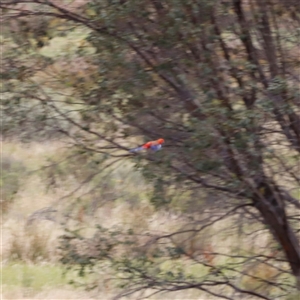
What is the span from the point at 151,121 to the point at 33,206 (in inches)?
247

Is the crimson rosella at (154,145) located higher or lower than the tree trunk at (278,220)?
higher

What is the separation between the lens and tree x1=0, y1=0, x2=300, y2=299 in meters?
5.19

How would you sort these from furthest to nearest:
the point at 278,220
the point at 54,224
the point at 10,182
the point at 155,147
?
the point at 10,182 → the point at 54,224 → the point at 278,220 → the point at 155,147

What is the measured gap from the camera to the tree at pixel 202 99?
5.19 meters

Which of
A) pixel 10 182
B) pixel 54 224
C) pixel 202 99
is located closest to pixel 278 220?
pixel 202 99

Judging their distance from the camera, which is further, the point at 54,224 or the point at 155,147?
the point at 54,224

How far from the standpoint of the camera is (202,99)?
548cm

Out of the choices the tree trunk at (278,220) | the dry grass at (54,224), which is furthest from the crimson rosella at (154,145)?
the tree trunk at (278,220)

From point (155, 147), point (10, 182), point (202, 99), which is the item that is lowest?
point (10, 182)

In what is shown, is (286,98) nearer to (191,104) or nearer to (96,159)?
(191,104)

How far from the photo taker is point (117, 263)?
572 centimetres

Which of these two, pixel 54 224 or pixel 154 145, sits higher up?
pixel 154 145

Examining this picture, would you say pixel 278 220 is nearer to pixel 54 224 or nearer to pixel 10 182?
pixel 54 224

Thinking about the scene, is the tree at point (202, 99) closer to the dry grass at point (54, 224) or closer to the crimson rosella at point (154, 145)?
the crimson rosella at point (154, 145)
